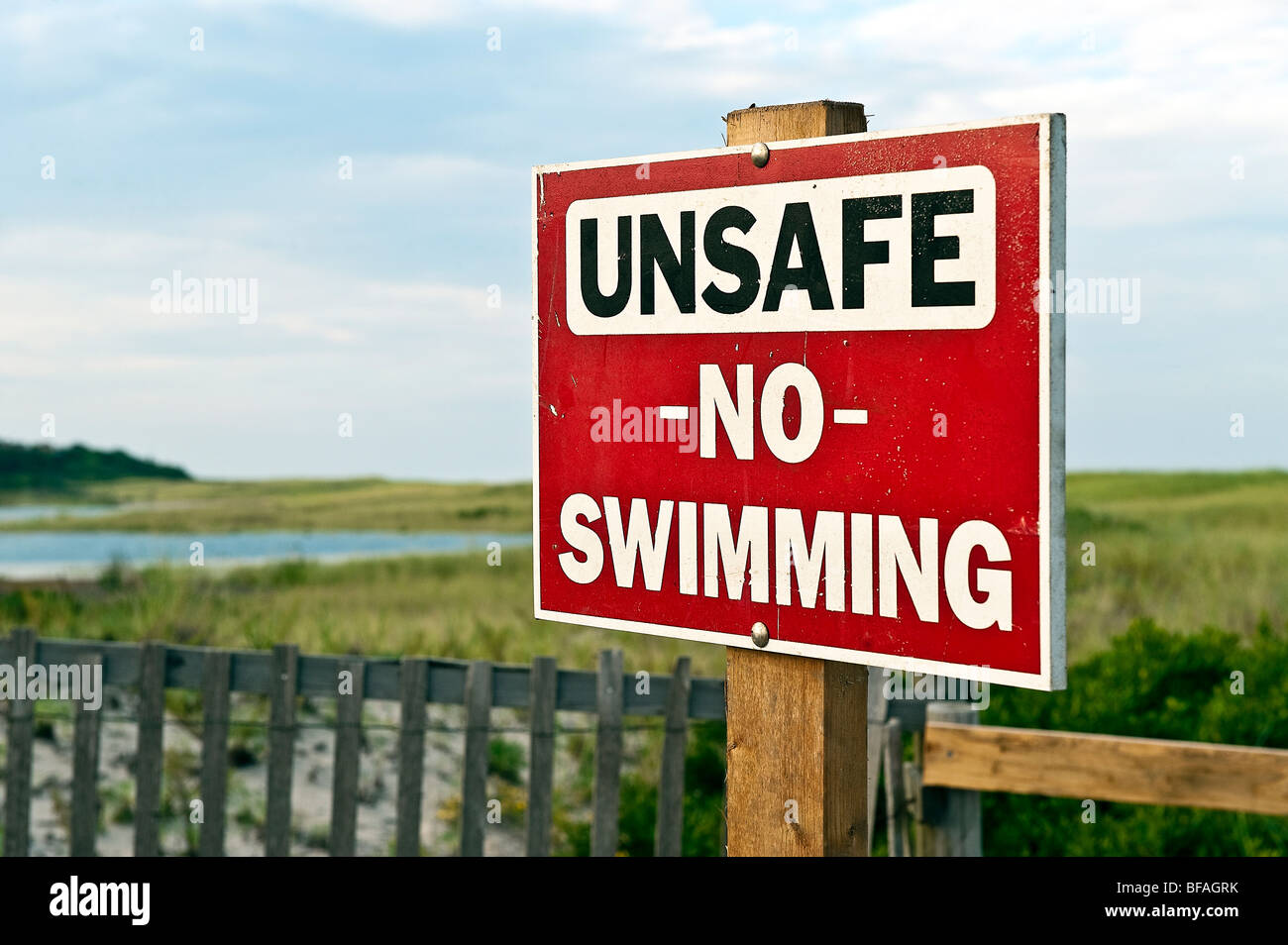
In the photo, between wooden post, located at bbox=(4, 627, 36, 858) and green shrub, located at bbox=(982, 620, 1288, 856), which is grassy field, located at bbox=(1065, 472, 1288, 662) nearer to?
green shrub, located at bbox=(982, 620, 1288, 856)

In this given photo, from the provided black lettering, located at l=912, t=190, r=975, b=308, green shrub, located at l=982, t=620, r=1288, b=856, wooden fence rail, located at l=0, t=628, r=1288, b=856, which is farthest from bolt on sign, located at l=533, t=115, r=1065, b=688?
green shrub, located at l=982, t=620, r=1288, b=856

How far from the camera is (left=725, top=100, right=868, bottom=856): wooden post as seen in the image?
6.70 ft

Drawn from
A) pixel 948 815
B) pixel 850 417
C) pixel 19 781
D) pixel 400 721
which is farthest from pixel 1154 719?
pixel 19 781

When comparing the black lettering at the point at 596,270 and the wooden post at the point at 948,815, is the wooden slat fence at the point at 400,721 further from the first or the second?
the black lettering at the point at 596,270

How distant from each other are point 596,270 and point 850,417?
64 centimetres

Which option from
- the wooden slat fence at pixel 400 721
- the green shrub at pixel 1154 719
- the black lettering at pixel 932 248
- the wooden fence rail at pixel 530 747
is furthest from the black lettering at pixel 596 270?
the green shrub at pixel 1154 719

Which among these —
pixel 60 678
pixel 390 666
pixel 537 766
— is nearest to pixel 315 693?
pixel 390 666

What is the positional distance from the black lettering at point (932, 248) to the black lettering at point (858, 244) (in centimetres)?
5

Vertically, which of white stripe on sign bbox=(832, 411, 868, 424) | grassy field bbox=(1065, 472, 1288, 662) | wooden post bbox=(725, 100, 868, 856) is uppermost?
white stripe on sign bbox=(832, 411, 868, 424)

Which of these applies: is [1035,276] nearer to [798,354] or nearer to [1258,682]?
[798,354]

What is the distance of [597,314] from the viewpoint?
7.47 ft

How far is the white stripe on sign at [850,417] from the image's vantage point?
1.95 m

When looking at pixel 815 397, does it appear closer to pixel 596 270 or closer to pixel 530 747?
pixel 596 270

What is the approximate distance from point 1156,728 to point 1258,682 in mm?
746
